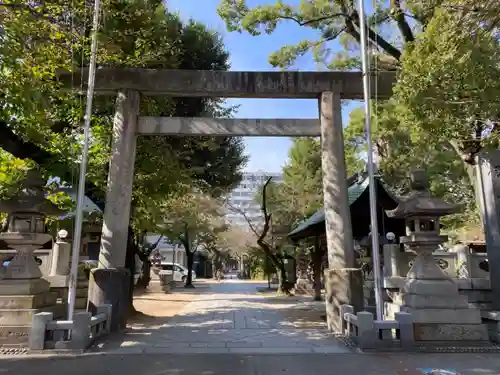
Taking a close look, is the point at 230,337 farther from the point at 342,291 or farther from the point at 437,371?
the point at 437,371

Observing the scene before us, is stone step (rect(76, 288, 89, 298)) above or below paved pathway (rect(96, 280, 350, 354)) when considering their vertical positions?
above

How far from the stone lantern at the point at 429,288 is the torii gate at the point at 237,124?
1.26m

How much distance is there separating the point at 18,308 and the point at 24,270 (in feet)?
2.30

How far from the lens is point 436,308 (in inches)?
301

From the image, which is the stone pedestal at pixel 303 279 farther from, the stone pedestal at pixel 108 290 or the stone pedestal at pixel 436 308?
the stone pedestal at pixel 108 290

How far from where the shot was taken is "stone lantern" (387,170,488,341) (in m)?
7.44

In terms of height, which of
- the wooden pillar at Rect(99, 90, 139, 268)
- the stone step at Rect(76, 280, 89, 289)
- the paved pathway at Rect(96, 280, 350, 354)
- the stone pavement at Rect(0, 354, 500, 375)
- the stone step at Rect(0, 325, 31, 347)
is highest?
the wooden pillar at Rect(99, 90, 139, 268)

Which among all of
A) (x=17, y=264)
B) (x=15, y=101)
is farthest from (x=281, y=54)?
(x=17, y=264)

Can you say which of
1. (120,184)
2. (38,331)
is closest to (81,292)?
(120,184)

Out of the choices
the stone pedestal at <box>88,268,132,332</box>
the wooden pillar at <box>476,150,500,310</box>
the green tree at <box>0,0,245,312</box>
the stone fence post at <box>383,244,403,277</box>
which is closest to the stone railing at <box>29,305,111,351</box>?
the stone pedestal at <box>88,268,132,332</box>

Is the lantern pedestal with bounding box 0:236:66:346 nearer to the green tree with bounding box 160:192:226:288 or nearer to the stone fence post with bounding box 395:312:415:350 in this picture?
the stone fence post with bounding box 395:312:415:350

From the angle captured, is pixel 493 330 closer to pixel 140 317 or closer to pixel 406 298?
pixel 406 298

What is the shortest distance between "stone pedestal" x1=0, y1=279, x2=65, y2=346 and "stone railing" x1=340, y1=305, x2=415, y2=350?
5652mm

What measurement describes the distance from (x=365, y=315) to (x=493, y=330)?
2712 millimetres
